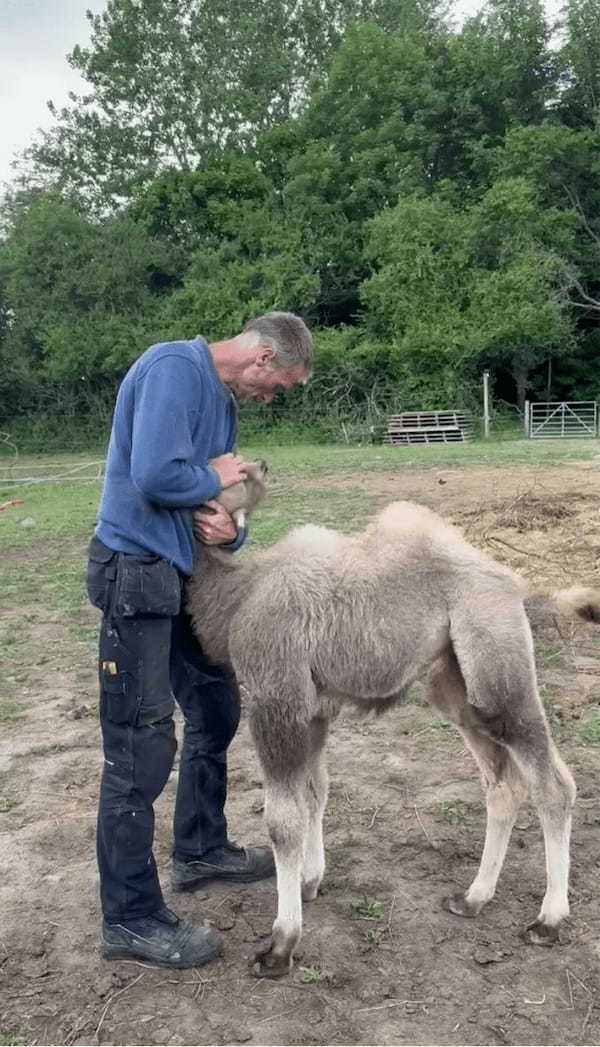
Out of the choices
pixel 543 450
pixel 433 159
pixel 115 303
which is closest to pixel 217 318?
pixel 115 303

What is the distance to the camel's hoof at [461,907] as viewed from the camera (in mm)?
3730

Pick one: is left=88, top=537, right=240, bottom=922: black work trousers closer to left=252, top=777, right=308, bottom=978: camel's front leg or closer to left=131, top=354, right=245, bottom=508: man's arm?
left=131, top=354, right=245, bottom=508: man's arm

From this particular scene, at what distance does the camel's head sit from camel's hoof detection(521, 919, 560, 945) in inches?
83.1

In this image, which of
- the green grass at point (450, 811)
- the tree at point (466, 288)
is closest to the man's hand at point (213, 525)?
the green grass at point (450, 811)

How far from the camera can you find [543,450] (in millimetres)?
25031

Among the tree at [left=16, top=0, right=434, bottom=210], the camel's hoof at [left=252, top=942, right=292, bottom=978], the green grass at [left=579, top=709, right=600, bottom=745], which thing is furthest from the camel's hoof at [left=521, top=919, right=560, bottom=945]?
the tree at [left=16, top=0, right=434, bottom=210]

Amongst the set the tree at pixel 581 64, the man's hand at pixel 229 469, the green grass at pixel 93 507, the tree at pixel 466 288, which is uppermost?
the tree at pixel 581 64

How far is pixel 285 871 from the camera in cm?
349

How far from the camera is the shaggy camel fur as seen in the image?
3.48 meters

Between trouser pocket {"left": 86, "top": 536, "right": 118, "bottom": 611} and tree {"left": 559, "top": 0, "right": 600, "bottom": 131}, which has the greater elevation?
tree {"left": 559, "top": 0, "right": 600, "bottom": 131}

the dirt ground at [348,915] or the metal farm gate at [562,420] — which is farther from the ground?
the metal farm gate at [562,420]

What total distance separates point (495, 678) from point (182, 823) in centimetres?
178

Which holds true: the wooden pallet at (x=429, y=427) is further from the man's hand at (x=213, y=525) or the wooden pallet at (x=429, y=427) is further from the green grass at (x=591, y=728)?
the man's hand at (x=213, y=525)

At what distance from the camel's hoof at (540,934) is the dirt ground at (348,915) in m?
0.04
